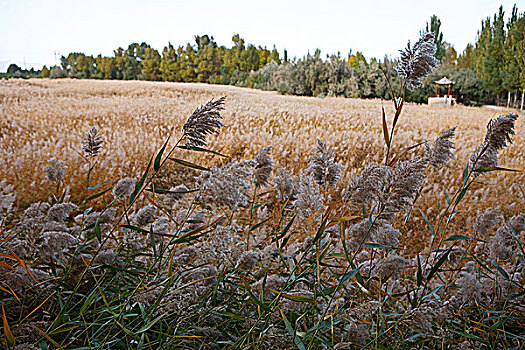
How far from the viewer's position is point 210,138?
2.01m

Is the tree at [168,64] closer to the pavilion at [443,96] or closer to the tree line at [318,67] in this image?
the tree line at [318,67]

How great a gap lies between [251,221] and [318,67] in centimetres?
269

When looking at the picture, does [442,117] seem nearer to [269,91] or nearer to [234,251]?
[269,91]

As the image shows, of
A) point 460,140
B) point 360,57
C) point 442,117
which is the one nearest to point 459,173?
point 460,140

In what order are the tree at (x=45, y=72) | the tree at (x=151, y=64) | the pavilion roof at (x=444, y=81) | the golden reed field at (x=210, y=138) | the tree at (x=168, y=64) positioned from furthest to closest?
the pavilion roof at (x=444, y=81)
the tree at (x=168, y=64)
the tree at (x=151, y=64)
the tree at (x=45, y=72)
the golden reed field at (x=210, y=138)

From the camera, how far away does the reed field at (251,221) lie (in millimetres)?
609

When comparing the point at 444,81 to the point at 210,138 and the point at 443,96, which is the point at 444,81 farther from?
the point at 210,138

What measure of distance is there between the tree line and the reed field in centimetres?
20

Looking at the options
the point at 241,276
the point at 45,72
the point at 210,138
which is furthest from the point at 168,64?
the point at 241,276

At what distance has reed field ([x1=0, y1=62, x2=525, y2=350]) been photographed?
0.61m

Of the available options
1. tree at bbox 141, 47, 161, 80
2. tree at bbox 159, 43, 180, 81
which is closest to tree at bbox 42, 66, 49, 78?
tree at bbox 141, 47, 161, 80

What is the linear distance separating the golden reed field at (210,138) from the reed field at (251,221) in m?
0.01

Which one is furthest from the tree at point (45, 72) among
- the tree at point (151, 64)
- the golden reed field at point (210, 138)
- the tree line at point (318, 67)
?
the tree at point (151, 64)

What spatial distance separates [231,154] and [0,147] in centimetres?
99
